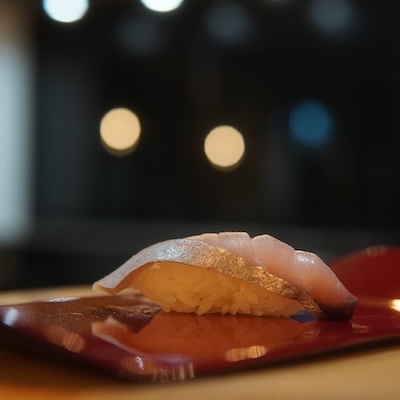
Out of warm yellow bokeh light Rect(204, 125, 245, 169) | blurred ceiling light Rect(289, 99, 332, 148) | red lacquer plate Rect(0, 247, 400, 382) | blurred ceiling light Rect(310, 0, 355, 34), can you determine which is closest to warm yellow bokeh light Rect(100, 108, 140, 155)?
warm yellow bokeh light Rect(204, 125, 245, 169)

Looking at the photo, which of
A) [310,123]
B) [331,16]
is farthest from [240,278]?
[331,16]

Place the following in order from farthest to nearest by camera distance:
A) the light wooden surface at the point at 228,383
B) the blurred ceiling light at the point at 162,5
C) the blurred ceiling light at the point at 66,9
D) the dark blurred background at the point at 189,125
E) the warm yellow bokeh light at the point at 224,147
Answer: the blurred ceiling light at the point at 66,9, the blurred ceiling light at the point at 162,5, the warm yellow bokeh light at the point at 224,147, the dark blurred background at the point at 189,125, the light wooden surface at the point at 228,383

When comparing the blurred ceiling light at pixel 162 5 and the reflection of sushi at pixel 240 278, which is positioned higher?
the blurred ceiling light at pixel 162 5

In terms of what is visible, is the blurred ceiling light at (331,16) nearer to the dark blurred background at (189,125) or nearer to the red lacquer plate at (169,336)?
the dark blurred background at (189,125)

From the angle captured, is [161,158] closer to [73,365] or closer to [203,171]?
[203,171]

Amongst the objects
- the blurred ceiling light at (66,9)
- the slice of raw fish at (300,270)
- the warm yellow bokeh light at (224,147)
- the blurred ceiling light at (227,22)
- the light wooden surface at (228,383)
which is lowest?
the light wooden surface at (228,383)

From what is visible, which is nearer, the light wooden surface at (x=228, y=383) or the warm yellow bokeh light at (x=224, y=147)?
the light wooden surface at (x=228, y=383)

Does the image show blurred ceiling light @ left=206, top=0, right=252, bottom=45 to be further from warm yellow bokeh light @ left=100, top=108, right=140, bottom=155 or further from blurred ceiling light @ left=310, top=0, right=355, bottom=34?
warm yellow bokeh light @ left=100, top=108, right=140, bottom=155

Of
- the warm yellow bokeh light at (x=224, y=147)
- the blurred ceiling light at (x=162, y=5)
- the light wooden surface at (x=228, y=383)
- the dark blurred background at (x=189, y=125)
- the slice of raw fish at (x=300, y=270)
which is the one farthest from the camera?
the blurred ceiling light at (x=162, y=5)

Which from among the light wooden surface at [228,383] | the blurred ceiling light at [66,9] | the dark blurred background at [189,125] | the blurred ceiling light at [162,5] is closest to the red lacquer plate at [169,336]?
the light wooden surface at [228,383]
